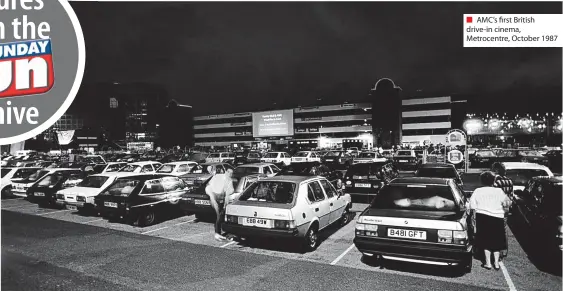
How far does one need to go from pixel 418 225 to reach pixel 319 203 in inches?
89.6

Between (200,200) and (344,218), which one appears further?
(200,200)

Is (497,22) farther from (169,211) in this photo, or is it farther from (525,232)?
(169,211)

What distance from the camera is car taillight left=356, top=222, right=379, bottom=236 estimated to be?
522cm

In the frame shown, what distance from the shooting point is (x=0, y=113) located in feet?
12.6

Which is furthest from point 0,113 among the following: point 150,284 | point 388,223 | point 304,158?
point 304,158

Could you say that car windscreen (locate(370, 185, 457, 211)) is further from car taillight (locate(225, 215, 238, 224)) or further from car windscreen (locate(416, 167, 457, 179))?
car windscreen (locate(416, 167, 457, 179))

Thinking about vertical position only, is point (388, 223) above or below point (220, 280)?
above

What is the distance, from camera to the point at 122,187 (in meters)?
9.64

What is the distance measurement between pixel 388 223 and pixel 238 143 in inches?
3460

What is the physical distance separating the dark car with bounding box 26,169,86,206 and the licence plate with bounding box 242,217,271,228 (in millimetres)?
8170

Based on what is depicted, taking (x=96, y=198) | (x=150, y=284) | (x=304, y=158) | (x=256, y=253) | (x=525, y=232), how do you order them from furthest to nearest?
1. (x=304, y=158)
2. (x=96, y=198)
3. (x=525, y=232)
4. (x=256, y=253)
5. (x=150, y=284)

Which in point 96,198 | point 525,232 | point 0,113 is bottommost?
point 525,232

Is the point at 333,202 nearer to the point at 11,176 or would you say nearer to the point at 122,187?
the point at 122,187

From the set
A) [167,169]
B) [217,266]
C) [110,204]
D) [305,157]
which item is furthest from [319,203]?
[305,157]
